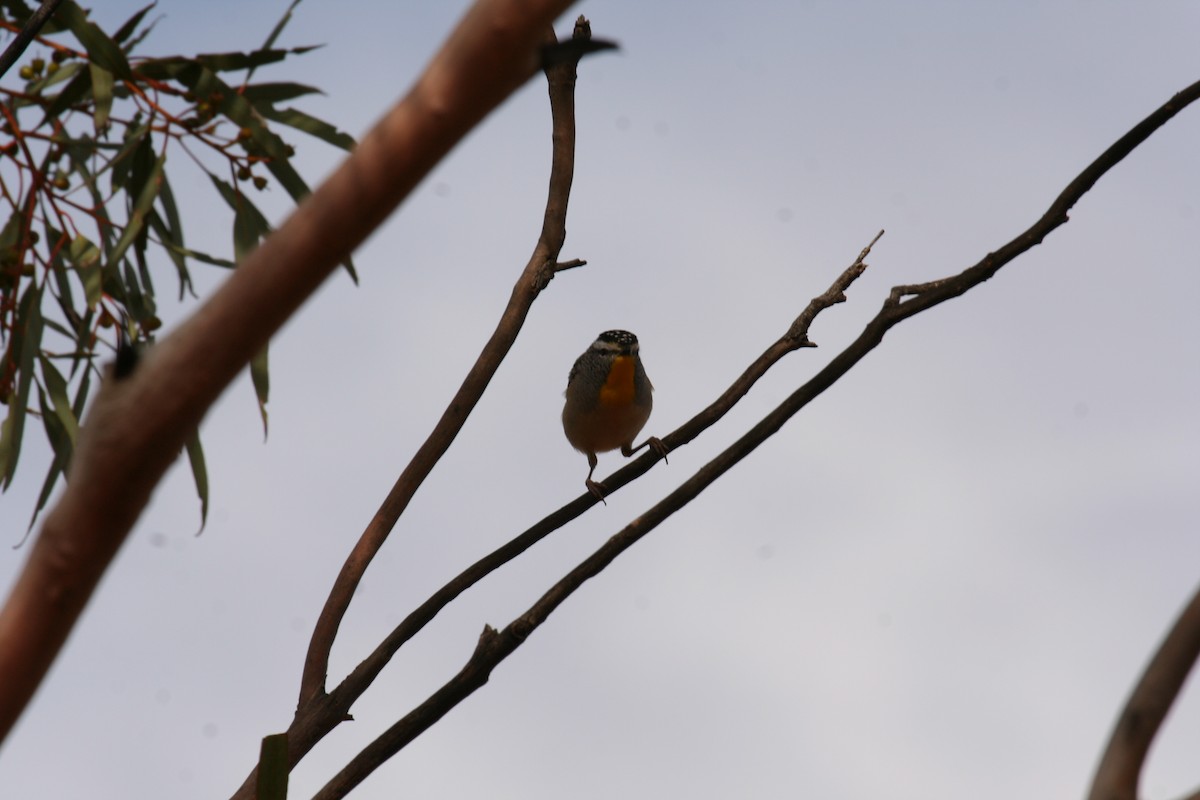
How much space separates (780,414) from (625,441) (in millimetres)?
2902

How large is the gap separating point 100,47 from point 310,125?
0.92m

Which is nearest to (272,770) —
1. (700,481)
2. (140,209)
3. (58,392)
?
(700,481)

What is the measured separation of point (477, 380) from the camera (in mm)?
3377

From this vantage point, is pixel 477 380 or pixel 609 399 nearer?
pixel 477 380

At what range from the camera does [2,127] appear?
3893 millimetres

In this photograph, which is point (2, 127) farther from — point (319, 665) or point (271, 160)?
point (319, 665)

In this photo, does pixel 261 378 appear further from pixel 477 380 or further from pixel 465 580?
pixel 465 580

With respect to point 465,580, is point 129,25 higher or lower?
higher

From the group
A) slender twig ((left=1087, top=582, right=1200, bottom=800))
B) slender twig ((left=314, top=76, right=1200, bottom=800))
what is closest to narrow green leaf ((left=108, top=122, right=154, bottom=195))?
slender twig ((left=314, top=76, right=1200, bottom=800))

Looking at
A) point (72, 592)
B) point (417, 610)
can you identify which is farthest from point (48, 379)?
point (72, 592)

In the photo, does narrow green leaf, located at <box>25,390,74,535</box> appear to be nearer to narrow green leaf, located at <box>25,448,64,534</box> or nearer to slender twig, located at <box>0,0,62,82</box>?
narrow green leaf, located at <box>25,448,64,534</box>

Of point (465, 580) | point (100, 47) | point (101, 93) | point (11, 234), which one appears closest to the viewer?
point (465, 580)

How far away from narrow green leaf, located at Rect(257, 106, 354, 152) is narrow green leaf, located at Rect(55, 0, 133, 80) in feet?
2.65

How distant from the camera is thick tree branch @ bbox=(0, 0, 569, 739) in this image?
0.94m
